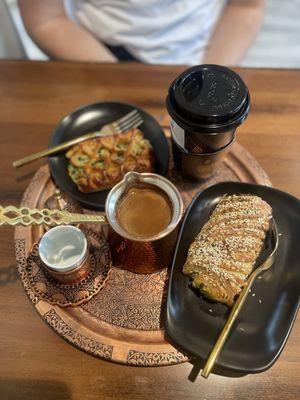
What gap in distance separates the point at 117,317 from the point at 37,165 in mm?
493

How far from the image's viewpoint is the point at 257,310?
82 centimetres

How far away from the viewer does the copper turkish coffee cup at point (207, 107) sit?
81 centimetres

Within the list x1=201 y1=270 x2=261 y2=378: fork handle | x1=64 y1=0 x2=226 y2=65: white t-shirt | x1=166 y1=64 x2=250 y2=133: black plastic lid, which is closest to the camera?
x1=201 y1=270 x2=261 y2=378: fork handle

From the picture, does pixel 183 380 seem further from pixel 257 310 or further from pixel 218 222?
pixel 218 222

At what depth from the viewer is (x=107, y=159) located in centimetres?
102

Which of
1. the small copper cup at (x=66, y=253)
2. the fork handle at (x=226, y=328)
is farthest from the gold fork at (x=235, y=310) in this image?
the small copper cup at (x=66, y=253)

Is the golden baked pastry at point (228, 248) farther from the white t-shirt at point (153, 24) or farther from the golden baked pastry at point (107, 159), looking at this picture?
the white t-shirt at point (153, 24)

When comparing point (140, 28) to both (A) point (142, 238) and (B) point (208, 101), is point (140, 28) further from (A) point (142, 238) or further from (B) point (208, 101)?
(A) point (142, 238)

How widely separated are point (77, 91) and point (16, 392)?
0.86 m

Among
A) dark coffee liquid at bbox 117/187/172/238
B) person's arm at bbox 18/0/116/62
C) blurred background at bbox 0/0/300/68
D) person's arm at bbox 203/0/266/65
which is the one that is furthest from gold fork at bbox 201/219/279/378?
blurred background at bbox 0/0/300/68

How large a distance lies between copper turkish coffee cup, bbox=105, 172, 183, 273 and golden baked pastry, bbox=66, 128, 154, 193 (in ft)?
0.48

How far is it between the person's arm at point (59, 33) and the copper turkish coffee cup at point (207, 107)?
1.90 ft

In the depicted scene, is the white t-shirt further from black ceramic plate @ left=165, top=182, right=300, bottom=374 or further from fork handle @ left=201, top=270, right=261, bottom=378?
fork handle @ left=201, top=270, right=261, bottom=378

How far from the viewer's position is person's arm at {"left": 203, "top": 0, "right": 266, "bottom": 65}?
1354 millimetres
